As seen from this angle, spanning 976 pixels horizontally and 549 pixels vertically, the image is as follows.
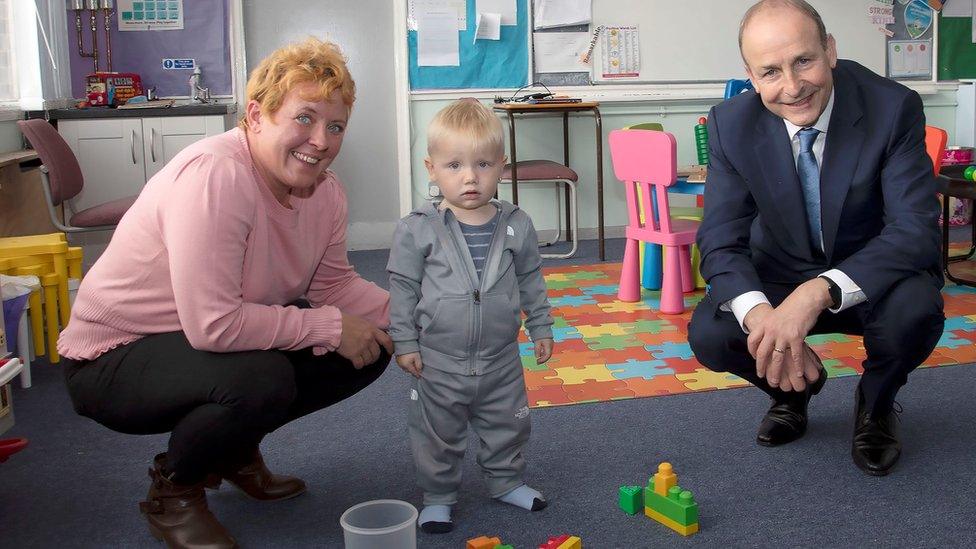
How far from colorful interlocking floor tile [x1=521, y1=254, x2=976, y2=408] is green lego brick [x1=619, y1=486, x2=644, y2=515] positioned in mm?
744

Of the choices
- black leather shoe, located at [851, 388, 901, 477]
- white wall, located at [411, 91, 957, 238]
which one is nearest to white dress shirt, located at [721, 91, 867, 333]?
black leather shoe, located at [851, 388, 901, 477]

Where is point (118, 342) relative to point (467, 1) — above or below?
below

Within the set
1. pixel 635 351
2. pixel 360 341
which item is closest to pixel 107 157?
pixel 635 351

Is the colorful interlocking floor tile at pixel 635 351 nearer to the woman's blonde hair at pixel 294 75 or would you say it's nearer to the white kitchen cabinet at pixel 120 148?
the woman's blonde hair at pixel 294 75

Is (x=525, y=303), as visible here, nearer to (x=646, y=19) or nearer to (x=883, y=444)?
(x=883, y=444)

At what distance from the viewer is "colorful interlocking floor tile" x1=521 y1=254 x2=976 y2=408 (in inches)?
112

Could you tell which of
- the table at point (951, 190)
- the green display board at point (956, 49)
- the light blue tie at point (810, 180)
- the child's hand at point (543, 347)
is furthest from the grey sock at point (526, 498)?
the green display board at point (956, 49)

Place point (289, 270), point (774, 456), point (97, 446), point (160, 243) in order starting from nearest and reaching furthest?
point (160, 243) < point (289, 270) < point (774, 456) < point (97, 446)

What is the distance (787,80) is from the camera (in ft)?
6.72

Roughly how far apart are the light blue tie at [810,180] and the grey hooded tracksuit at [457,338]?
679 mm

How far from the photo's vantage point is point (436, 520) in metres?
1.89

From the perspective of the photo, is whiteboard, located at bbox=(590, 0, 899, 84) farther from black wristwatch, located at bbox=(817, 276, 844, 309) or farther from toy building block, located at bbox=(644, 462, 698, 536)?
toy building block, located at bbox=(644, 462, 698, 536)

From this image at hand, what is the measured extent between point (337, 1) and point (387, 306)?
387 cm

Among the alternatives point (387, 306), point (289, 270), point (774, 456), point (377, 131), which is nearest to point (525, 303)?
point (387, 306)
